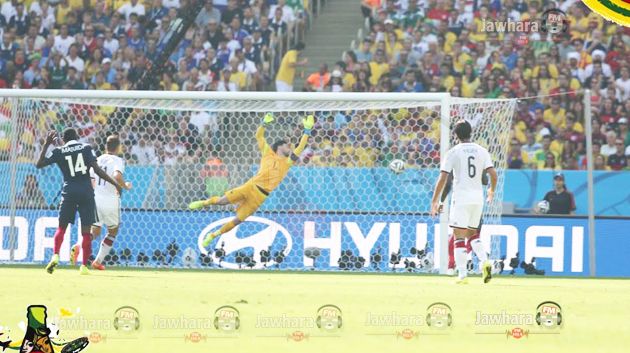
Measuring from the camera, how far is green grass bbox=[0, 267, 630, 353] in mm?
9539

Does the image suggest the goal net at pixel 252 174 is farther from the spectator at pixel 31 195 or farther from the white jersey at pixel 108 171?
the white jersey at pixel 108 171

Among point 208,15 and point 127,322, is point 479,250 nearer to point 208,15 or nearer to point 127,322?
point 127,322

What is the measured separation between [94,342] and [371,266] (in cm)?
1120

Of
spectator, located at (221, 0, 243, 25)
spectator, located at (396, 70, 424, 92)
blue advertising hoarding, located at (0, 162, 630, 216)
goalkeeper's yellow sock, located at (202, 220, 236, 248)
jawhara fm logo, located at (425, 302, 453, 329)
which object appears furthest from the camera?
spectator, located at (221, 0, 243, 25)

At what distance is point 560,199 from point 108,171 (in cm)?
697

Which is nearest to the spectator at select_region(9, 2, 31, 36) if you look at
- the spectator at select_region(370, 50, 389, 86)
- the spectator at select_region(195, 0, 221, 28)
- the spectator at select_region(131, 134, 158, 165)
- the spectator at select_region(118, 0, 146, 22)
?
the spectator at select_region(118, 0, 146, 22)

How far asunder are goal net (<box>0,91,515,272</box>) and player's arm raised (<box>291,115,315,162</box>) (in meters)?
0.30

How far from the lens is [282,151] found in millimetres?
20469

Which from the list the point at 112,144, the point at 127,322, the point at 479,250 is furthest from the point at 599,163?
the point at 127,322

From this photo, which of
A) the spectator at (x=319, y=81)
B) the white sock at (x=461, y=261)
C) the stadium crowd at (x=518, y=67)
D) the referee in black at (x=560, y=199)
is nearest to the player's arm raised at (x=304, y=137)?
the white sock at (x=461, y=261)

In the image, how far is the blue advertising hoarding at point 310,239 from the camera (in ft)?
65.9

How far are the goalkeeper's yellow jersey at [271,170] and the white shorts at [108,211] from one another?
2.28m

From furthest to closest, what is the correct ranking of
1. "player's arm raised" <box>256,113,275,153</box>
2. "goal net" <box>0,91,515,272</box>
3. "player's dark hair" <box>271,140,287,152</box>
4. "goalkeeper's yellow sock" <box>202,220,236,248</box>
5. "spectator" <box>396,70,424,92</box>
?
"spectator" <box>396,70,424,92</box>, "player's dark hair" <box>271,140,287,152</box>, "goal net" <box>0,91,515,272</box>, "player's arm raised" <box>256,113,275,153</box>, "goalkeeper's yellow sock" <box>202,220,236,248</box>

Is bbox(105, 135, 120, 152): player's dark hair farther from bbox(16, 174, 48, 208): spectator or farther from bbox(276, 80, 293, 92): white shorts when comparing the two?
bbox(276, 80, 293, 92): white shorts
